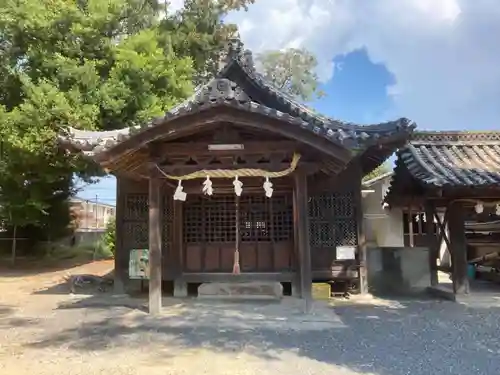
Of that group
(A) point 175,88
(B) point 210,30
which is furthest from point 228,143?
(B) point 210,30

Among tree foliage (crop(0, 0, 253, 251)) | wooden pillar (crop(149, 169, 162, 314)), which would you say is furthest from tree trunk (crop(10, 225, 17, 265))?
wooden pillar (crop(149, 169, 162, 314))

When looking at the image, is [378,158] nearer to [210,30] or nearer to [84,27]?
[84,27]

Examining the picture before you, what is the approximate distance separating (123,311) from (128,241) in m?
3.05

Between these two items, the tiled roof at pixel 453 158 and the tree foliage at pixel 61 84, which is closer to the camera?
the tiled roof at pixel 453 158

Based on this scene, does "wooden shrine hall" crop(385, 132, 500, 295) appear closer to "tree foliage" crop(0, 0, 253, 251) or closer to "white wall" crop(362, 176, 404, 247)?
"white wall" crop(362, 176, 404, 247)

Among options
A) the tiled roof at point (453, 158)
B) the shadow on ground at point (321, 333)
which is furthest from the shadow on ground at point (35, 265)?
the tiled roof at point (453, 158)

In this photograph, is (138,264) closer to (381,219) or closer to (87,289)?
(87,289)

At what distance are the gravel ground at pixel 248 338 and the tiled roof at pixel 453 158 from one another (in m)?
3.03

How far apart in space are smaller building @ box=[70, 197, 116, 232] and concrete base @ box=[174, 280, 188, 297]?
528 inches

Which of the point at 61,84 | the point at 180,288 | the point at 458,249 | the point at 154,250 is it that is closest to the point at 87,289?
the point at 180,288

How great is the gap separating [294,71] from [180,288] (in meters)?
24.5

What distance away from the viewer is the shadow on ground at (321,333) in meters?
6.27

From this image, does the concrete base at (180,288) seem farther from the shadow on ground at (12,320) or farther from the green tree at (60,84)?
the green tree at (60,84)

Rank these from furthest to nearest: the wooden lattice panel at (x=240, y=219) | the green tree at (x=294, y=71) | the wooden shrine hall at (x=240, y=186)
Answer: the green tree at (x=294, y=71) < the wooden lattice panel at (x=240, y=219) < the wooden shrine hall at (x=240, y=186)
